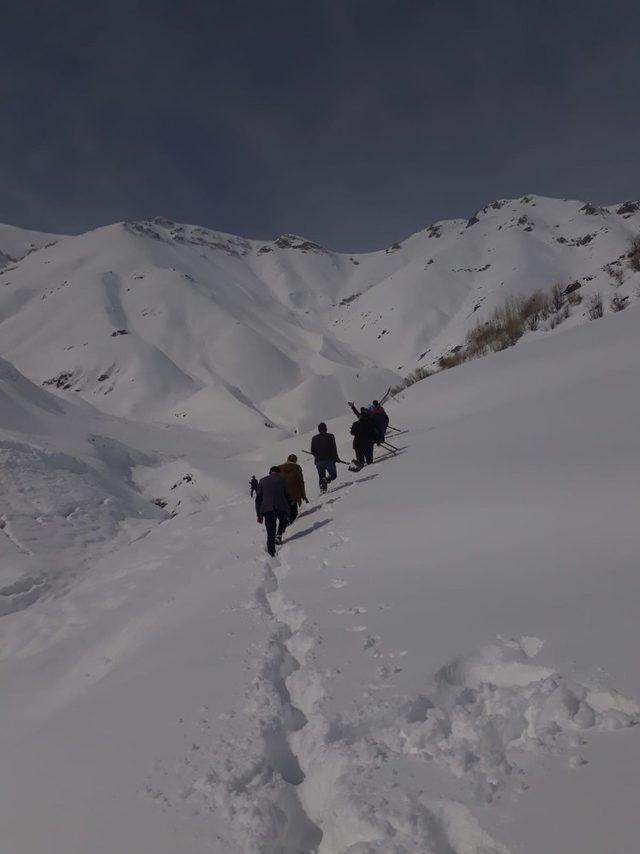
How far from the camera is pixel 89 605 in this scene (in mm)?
6863

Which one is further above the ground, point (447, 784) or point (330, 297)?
point (330, 297)

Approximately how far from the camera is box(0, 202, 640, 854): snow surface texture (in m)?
2.23

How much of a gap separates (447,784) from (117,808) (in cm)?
154

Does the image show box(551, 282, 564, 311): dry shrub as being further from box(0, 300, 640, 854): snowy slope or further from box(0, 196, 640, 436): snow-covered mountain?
box(0, 196, 640, 436): snow-covered mountain

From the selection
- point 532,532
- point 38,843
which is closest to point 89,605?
point 38,843

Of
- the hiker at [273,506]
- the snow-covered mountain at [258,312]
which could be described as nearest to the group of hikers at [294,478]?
the hiker at [273,506]

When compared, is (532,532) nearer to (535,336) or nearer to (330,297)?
(535,336)

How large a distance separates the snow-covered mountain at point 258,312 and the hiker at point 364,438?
24359 millimetres

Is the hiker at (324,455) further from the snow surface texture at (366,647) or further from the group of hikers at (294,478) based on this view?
the snow surface texture at (366,647)

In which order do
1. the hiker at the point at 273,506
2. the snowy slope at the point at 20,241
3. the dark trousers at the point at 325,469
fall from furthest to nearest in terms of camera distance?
the snowy slope at the point at 20,241 < the dark trousers at the point at 325,469 < the hiker at the point at 273,506

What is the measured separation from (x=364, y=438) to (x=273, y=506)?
147 inches

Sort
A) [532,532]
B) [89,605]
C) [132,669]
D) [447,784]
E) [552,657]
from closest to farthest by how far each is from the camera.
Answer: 1. [447,784]
2. [552,657]
3. [132,669]
4. [532,532]
5. [89,605]

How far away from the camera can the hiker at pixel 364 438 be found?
415 inches

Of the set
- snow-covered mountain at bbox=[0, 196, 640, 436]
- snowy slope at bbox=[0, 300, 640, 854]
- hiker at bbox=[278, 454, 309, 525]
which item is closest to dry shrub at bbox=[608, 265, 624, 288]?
snowy slope at bbox=[0, 300, 640, 854]
